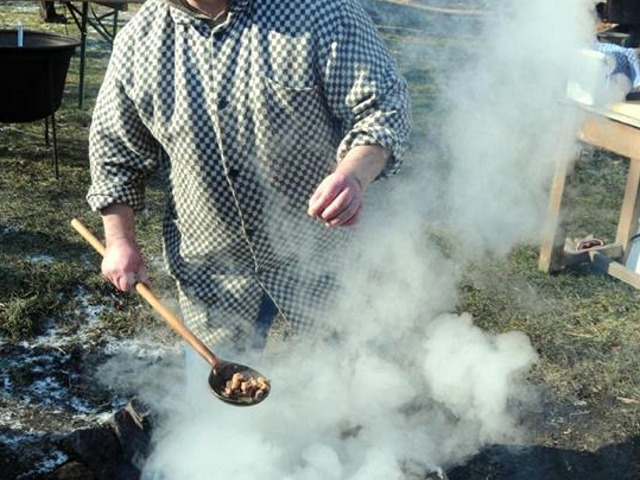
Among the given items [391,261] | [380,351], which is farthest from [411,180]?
[380,351]

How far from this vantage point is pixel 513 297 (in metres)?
4.14

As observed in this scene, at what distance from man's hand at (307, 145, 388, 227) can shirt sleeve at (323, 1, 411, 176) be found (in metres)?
0.06

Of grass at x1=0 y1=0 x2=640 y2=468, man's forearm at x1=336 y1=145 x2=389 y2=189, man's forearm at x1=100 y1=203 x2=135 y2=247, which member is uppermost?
man's forearm at x1=336 y1=145 x2=389 y2=189

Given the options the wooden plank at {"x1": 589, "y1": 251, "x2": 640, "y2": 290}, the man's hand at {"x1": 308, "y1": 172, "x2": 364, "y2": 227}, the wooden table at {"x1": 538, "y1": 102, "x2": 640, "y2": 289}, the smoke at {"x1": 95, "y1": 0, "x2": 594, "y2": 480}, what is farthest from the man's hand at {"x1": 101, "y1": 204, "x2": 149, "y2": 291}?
the wooden plank at {"x1": 589, "y1": 251, "x2": 640, "y2": 290}

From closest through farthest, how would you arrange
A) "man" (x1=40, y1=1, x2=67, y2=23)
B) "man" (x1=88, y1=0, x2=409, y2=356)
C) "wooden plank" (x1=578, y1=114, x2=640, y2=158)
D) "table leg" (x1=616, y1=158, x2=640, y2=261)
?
"man" (x1=88, y1=0, x2=409, y2=356)
"wooden plank" (x1=578, y1=114, x2=640, y2=158)
"table leg" (x1=616, y1=158, x2=640, y2=261)
"man" (x1=40, y1=1, x2=67, y2=23)

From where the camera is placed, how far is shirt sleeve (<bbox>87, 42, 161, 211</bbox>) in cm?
210

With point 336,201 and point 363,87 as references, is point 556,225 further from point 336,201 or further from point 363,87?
point 336,201

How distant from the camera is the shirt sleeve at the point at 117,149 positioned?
210 centimetres

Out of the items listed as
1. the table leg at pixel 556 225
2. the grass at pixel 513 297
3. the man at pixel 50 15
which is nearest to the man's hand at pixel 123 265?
the grass at pixel 513 297

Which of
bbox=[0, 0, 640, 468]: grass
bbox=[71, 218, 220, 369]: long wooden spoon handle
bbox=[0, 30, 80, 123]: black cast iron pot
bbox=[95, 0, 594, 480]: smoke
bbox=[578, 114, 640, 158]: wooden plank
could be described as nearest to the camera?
bbox=[71, 218, 220, 369]: long wooden spoon handle

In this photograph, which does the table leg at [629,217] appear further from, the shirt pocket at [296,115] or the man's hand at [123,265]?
the man's hand at [123,265]

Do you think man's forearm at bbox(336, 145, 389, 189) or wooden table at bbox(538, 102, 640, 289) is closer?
man's forearm at bbox(336, 145, 389, 189)

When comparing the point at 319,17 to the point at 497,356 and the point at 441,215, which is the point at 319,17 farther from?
the point at 441,215

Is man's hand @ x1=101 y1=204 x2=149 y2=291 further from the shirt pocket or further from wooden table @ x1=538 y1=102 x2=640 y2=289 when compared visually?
wooden table @ x1=538 y1=102 x2=640 y2=289
